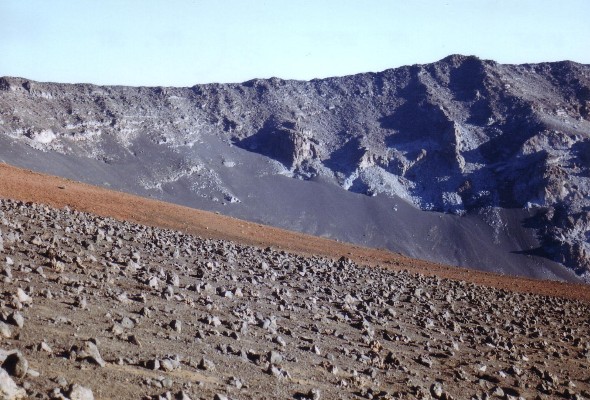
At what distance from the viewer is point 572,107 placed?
97.8 metres

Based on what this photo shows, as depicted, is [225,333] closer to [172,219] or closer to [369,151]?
[172,219]

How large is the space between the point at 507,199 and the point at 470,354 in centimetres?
7686

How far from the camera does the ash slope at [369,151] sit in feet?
241

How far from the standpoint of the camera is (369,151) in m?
92.1

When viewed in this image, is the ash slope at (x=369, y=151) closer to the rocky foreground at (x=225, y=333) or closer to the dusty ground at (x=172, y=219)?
the dusty ground at (x=172, y=219)

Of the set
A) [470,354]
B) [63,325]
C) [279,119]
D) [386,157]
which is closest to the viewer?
[63,325]

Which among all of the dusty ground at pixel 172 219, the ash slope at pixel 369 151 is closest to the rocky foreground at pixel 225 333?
the dusty ground at pixel 172 219

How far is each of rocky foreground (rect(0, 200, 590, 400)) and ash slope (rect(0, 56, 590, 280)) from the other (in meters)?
54.5

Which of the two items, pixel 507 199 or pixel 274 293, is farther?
pixel 507 199

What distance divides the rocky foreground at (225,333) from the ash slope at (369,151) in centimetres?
5454

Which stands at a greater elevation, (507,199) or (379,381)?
(507,199)

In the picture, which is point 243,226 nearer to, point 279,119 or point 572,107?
point 279,119

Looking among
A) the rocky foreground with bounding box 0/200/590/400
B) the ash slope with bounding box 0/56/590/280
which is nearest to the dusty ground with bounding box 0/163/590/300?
the rocky foreground with bounding box 0/200/590/400

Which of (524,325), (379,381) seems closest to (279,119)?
(524,325)
